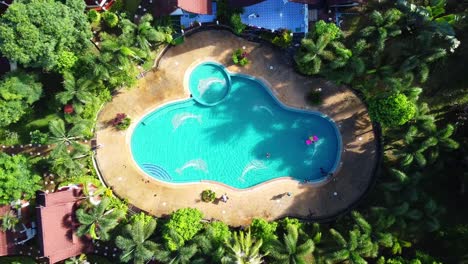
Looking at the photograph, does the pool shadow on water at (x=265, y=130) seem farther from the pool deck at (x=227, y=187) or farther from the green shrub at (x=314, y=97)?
the green shrub at (x=314, y=97)

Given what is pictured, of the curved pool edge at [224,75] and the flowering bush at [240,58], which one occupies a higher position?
the flowering bush at [240,58]

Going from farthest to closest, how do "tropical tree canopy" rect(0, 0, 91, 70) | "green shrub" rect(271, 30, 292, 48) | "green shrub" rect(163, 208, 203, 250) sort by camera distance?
"green shrub" rect(271, 30, 292, 48) → "green shrub" rect(163, 208, 203, 250) → "tropical tree canopy" rect(0, 0, 91, 70)

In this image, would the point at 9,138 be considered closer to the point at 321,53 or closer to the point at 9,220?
the point at 9,220

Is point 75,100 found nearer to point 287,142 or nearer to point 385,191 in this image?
point 287,142

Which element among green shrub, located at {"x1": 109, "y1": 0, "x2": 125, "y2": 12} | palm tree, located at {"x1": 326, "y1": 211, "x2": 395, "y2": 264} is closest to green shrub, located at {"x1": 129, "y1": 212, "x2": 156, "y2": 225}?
palm tree, located at {"x1": 326, "y1": 211, "x2": 395, "y2": 264}

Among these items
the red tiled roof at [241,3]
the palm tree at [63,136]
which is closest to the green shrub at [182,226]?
the palm tree at [63,136]

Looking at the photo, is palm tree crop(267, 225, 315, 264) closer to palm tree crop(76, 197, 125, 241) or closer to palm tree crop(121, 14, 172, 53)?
palm tree crop(76, 197, 125, 241)

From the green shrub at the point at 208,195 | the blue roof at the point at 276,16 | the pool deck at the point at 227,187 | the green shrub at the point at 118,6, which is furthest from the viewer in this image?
the green shrub at the point at 118,6
